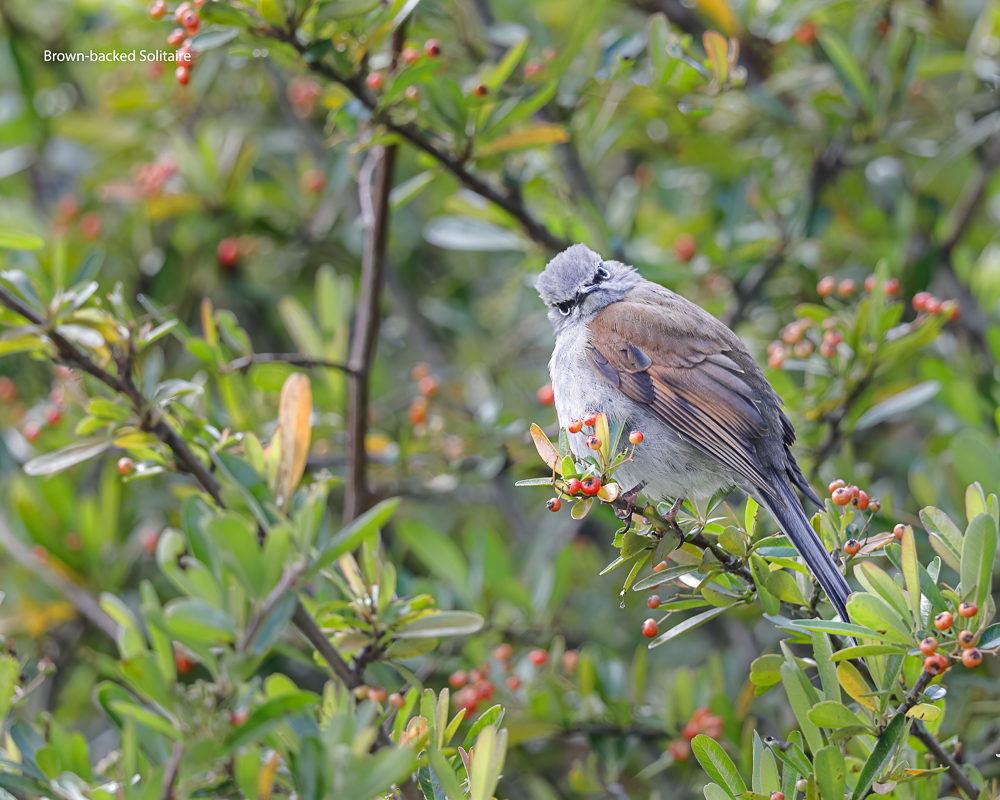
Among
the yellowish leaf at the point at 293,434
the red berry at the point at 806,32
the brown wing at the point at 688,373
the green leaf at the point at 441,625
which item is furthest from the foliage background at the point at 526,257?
the yellowish leaf at the point at 293,434

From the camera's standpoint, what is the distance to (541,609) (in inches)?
147

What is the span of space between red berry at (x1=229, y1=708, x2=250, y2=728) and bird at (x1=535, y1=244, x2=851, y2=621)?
1325 millimetres

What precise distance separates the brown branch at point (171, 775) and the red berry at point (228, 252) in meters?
3.63

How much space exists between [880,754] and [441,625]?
1.03m

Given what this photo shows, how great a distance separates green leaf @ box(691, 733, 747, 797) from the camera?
76.0 inches

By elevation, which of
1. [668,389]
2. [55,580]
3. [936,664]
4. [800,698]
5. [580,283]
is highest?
[580,283]

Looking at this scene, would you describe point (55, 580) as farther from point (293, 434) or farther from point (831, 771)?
point (831, 771)

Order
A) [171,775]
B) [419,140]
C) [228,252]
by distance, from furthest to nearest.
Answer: [228,252] → [419,140] → [171,775]

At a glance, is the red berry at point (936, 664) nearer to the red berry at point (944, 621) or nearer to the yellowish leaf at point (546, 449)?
the red berry at point (944, 621)

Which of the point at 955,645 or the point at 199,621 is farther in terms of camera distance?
the point at 955,645

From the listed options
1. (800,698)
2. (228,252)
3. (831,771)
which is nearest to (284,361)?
(800,698)

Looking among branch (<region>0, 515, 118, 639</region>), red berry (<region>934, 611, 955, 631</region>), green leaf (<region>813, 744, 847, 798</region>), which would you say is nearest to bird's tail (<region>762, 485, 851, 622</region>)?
red berry (<region>934, 611, 955, 631</region>)

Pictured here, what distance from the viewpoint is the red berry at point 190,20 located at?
2605 millimetres

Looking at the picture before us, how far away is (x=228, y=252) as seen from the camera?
4.79m
